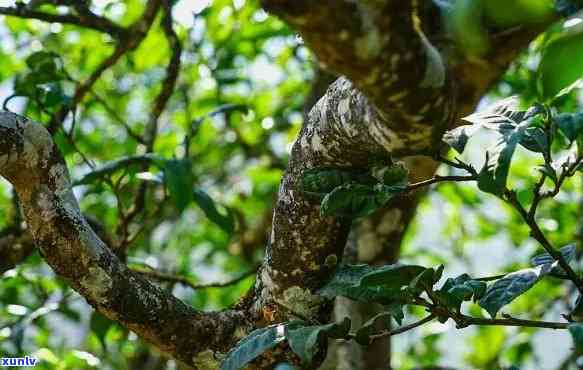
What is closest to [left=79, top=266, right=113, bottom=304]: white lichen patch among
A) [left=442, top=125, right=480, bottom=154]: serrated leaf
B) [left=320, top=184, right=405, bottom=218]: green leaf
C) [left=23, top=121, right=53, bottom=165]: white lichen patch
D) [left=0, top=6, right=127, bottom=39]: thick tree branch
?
→ [left=23, top=121, right=53, bottom=165]: white lichen patch

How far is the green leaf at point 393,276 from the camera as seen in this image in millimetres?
589

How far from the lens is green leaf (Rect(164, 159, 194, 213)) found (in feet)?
2.85

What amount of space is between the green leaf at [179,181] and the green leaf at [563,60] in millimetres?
568

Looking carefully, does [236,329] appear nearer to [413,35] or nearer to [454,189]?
[413,35]

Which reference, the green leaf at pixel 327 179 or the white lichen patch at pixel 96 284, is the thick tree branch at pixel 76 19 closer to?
the white lichen patch at pixel 96 284

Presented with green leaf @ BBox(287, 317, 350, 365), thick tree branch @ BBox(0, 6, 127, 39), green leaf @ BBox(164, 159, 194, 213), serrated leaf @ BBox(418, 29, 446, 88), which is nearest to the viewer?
serrated leaf @ BBox(418, 29, 446, 88)

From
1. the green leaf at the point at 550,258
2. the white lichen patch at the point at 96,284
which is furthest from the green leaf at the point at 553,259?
the white lichen patch at the point at 96,284

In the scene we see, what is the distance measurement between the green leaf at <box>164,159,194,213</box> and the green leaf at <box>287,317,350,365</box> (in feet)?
1.00

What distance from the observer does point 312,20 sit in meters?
0.38

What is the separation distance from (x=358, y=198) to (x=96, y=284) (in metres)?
0.25

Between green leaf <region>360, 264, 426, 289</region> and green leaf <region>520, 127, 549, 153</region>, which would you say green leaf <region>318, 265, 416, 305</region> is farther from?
green leaf <region>520, 127, 549, 153</region>

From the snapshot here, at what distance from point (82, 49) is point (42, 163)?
90cm

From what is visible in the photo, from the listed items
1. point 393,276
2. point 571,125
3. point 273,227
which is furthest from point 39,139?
point 571,125

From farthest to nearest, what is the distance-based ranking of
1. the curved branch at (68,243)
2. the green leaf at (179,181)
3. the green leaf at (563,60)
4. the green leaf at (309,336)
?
the green leaf at (179,181) → the curved branch at (68,243) → the green leaf at (309,336) → the green leaf at (563,60)
